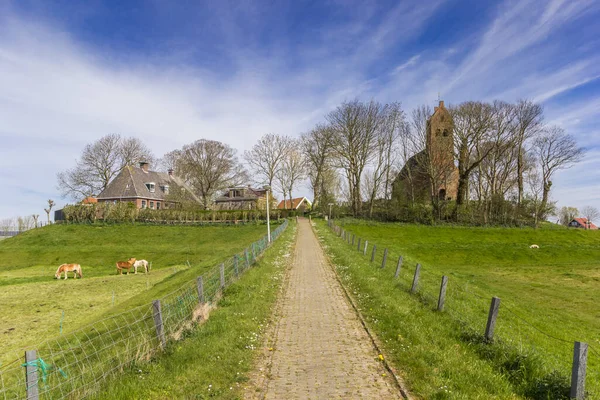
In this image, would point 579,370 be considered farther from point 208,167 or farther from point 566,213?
point 566,213

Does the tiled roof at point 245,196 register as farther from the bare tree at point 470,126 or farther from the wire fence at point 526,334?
the wire fence at point 526,334

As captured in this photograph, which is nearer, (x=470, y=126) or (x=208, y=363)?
(x=208, y=363)

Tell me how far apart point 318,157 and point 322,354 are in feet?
174

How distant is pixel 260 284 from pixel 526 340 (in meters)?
7.58

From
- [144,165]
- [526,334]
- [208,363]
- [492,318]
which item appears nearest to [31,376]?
[208,363]

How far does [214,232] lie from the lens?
42656 mm

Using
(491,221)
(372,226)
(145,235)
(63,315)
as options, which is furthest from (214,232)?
(491,221)

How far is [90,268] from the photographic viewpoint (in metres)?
29.6

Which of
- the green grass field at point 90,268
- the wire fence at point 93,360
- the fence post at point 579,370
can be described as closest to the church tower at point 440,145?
the green grass field at point 90,268

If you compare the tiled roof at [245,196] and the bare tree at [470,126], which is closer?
the bare tree at [470,126]

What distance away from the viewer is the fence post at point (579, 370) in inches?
182

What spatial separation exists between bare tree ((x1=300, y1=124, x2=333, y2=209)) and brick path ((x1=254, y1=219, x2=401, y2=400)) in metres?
43.9

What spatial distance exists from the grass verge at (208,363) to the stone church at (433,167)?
40.0 meters

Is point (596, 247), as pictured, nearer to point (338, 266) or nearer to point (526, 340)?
point (338, 266)
